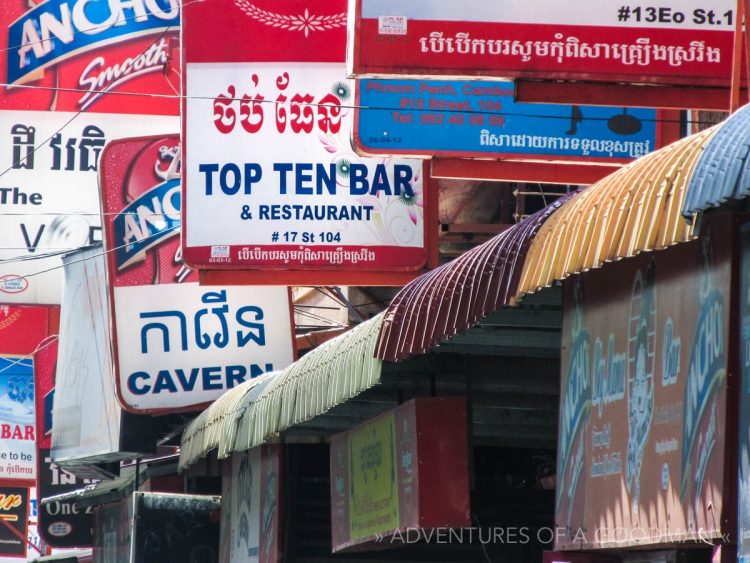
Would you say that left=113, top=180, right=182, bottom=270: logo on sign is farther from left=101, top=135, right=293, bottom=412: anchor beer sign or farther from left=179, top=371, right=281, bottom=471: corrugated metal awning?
left=179, top=371, right=281, bottom=471: corrugated metal awning

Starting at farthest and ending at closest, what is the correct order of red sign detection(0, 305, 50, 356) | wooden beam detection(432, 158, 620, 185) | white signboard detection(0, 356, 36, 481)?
white signboard detection(0, 356, 36, 481) → red sign detection(0, 305, 50, 356) → wooden beam detection(432, 158, 620, 185)

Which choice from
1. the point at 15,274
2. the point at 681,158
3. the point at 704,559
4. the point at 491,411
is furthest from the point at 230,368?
the point at 15,274

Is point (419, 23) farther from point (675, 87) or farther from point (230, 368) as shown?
point (230, 368)

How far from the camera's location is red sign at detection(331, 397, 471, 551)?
31.5 ft

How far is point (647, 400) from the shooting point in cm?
683

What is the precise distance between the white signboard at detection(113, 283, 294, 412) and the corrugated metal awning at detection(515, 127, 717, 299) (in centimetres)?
917

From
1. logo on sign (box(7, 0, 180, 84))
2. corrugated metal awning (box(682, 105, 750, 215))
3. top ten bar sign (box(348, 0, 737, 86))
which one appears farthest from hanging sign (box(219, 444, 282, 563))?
logo on sign (box(7, 0, 180, 84))

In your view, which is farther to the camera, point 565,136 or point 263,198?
point 263,198

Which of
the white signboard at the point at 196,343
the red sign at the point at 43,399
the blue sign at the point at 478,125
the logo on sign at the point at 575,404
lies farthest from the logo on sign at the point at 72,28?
the logo on sign at the point at 575,404

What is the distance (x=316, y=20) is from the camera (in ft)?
43.2

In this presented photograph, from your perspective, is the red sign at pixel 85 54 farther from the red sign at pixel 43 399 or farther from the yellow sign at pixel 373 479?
the yellow sign at pixel 373 479

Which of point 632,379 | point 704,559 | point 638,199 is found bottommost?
point 704,559

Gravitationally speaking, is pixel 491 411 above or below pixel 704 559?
above

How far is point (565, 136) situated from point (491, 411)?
2208mm
